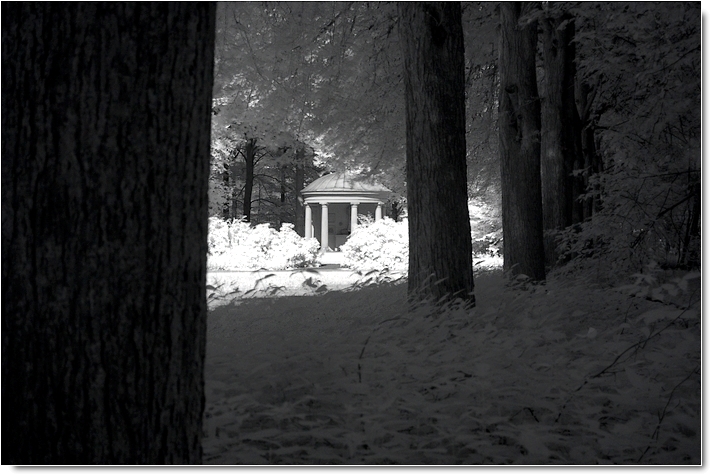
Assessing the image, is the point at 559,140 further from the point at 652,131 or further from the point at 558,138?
the point at 652,131

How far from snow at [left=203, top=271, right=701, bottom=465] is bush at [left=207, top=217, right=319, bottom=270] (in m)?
12.0

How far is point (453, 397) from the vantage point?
3445 mm

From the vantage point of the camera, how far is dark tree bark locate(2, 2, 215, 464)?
188 centimetres

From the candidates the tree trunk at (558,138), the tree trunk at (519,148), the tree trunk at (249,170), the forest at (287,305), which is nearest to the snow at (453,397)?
the forest at (287,305)

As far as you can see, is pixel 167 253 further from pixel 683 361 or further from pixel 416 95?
pixel 416 95

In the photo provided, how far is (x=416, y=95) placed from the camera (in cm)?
→ 615

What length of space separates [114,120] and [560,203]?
8.85 m

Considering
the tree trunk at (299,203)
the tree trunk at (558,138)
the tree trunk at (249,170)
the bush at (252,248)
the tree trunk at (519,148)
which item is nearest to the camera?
the tree trunk at (519,148)

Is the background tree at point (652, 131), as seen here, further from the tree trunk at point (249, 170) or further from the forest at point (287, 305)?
the tree trunk at point (249, 170)

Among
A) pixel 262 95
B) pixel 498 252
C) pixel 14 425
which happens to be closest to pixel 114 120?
pixel 14 425

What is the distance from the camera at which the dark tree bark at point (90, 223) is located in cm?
188

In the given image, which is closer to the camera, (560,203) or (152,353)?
(152,353)

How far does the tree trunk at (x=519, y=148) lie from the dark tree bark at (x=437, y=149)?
8.52ft

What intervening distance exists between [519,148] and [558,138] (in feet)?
4.73
